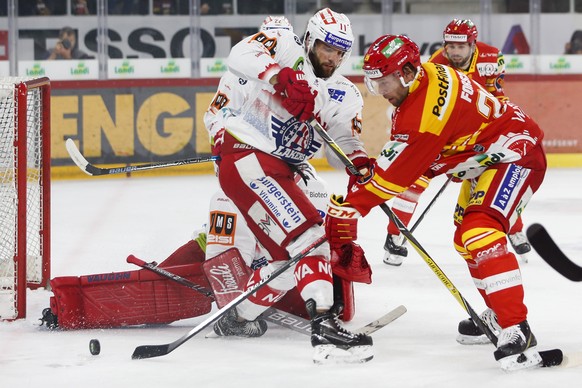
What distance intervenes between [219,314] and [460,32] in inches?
96.8

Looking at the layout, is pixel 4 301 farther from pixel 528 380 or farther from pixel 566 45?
pixel 566 45

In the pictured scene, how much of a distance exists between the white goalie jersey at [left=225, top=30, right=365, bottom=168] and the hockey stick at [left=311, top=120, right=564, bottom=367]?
3.9 inches

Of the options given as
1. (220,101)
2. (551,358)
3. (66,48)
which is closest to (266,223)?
(551,358)

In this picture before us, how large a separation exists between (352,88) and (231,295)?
2.58 feet

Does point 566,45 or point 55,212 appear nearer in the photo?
point 55,212

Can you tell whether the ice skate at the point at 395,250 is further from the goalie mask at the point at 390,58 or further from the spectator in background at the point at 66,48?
the spectator in background at the point at 66,48

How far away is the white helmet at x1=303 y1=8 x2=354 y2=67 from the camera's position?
11.9 ft

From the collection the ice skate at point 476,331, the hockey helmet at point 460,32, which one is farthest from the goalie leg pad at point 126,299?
the hockey helmet at point 460,32

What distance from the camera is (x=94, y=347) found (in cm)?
349

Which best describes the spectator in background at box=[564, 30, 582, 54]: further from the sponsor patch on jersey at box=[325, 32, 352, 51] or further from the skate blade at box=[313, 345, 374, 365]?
the skate blade at box=[313, 345, 374, 365]

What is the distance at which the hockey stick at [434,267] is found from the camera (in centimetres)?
326

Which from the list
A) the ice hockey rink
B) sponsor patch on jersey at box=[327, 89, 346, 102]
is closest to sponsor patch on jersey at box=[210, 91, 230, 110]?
Result: the ice hockey rink

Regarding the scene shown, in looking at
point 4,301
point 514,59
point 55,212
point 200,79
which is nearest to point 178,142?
point 200,79

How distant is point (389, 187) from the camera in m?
3.28
